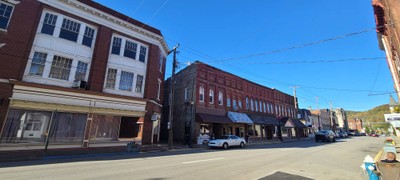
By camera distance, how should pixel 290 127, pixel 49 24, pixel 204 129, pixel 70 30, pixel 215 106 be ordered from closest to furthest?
pixel 49 24 → pixel 70 30 → pixel 204 129 → pixel 215 106 → pixel 290 127

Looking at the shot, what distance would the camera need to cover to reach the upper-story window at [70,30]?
52.1 ft

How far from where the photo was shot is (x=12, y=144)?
12.3 meters

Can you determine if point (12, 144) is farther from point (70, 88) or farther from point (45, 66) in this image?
point (45, 66)

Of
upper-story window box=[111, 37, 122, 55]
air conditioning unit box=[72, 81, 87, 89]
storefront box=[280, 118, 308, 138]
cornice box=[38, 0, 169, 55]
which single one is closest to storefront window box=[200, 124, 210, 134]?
cornice box=[38, 0, 169, 55]

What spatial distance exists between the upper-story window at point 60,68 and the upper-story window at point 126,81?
4.27m

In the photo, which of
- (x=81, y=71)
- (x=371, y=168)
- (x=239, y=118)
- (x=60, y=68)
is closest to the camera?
(x=371, y=168)

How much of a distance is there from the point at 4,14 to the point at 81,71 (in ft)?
19.8

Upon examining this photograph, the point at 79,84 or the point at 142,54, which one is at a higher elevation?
the point at 142,54

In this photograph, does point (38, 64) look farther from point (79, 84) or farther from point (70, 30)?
point (70, 30)

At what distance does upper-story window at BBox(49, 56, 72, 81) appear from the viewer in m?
15.1

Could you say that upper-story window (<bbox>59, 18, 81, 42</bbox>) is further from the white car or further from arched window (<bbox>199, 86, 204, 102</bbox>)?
the white car

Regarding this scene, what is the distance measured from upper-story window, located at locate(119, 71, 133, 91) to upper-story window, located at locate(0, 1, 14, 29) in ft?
28.3

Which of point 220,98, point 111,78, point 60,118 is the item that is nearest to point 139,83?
point 111,78

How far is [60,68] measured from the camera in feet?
50.5
